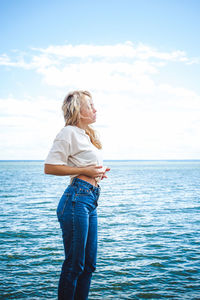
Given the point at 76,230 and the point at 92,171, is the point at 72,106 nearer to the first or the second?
the point at 92,171

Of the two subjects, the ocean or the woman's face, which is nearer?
the woman's face

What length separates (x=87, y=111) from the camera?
3139 mm

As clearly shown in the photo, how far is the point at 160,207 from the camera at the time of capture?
17.0 m

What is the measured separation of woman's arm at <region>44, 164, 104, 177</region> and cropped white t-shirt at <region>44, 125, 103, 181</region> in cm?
4

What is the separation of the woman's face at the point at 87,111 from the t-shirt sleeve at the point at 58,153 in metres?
0.41

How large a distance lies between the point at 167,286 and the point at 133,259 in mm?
1728

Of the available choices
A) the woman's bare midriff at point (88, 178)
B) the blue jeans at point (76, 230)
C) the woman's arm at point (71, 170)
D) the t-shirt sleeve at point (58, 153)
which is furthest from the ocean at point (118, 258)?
the t-shirt sleeve at point (58, 153)

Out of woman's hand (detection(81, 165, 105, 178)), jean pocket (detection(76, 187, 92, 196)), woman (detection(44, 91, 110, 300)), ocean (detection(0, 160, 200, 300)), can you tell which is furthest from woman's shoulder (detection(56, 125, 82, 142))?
ocean (detection(0, 160, 200, 300))

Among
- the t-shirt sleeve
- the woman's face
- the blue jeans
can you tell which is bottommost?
the blue jeans

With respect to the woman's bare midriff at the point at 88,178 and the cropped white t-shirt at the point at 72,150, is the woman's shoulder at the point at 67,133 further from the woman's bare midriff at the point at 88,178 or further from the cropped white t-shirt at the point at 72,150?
the woman's bare midriff at the point at 88,178

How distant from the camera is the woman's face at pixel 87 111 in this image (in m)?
3.12

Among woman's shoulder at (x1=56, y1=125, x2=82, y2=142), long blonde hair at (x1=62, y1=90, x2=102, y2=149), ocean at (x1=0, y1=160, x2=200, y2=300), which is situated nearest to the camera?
woman's shoulder at (x1=56, y1=125, x2=82, y2=142)

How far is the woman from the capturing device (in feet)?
9.34

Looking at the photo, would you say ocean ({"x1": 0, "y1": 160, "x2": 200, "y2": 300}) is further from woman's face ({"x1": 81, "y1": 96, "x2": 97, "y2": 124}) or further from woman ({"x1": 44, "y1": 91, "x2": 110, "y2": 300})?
woman's face ({"x1": 81, "y1": 96, "x2": 97, "y2": 124})
